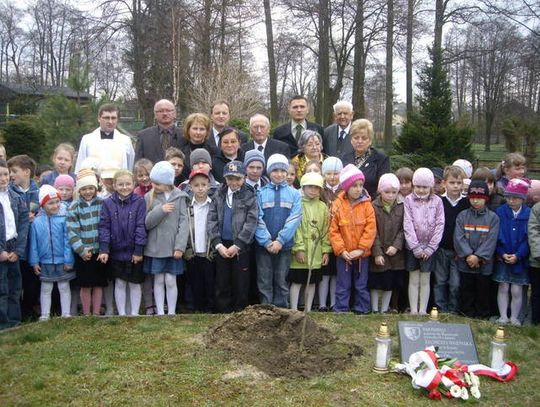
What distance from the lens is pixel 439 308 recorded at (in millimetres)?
6293

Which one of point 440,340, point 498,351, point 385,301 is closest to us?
point 498,351

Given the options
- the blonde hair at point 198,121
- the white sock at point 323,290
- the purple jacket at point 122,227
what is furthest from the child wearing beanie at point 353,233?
the purple jacket at point 122,227

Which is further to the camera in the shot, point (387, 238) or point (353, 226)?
point (387, 238)

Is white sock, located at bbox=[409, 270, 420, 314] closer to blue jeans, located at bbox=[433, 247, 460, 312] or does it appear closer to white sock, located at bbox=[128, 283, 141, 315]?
blue jeans, located at bbox=[433, 247, 460, 312]

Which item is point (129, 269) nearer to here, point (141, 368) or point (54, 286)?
point (54, 286)

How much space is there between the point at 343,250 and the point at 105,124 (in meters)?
3.35

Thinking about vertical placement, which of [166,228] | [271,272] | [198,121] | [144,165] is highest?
[198,121]

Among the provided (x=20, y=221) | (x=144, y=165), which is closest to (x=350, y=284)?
(x=144, y=165)

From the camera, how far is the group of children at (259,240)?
5.75m

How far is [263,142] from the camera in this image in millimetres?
6695

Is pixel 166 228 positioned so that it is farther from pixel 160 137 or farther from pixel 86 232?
pixel 160 137

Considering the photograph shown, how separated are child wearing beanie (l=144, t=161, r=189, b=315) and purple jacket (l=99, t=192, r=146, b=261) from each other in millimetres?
112

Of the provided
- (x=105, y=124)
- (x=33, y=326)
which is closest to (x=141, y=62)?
(x=105, y=124)

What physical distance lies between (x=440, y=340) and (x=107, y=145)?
14.9ft
